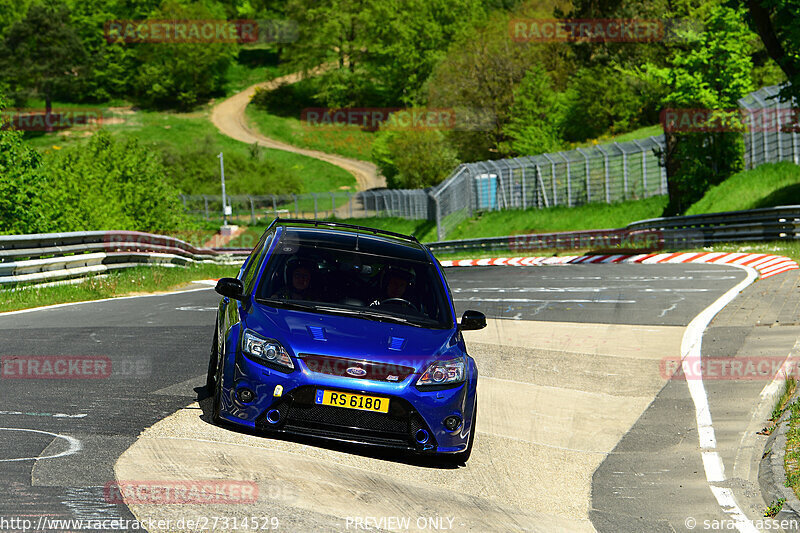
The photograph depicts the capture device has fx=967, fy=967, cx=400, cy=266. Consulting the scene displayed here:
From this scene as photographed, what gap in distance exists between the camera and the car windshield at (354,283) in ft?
26.0

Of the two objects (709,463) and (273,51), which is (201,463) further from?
(273,51)

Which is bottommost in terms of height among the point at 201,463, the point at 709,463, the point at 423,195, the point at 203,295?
the point at 423,195

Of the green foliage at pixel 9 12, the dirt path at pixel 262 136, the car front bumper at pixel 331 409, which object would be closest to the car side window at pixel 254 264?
the car front bumper at pixel 331 409

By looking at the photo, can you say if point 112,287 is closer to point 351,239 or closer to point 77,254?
point 77,254

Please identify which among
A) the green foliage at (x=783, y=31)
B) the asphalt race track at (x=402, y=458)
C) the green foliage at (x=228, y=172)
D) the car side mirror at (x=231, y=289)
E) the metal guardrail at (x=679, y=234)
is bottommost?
the green foliage at (x=228, y=172)

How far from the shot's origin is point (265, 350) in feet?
23.1

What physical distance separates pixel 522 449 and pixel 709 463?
1.53 metres

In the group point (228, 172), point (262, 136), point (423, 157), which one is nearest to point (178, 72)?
point (262, 136)

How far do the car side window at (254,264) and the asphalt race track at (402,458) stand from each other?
109cm

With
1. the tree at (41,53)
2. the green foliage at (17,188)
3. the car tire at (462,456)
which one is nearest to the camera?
the car tire at (462,456)

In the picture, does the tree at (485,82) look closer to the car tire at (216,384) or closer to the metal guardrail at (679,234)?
the metal guardrail at (679,234)

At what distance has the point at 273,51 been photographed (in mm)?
145125

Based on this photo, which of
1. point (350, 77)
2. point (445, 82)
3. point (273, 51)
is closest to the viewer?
point (445, 82)

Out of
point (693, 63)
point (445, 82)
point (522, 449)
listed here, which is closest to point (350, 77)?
point (445, 82)
